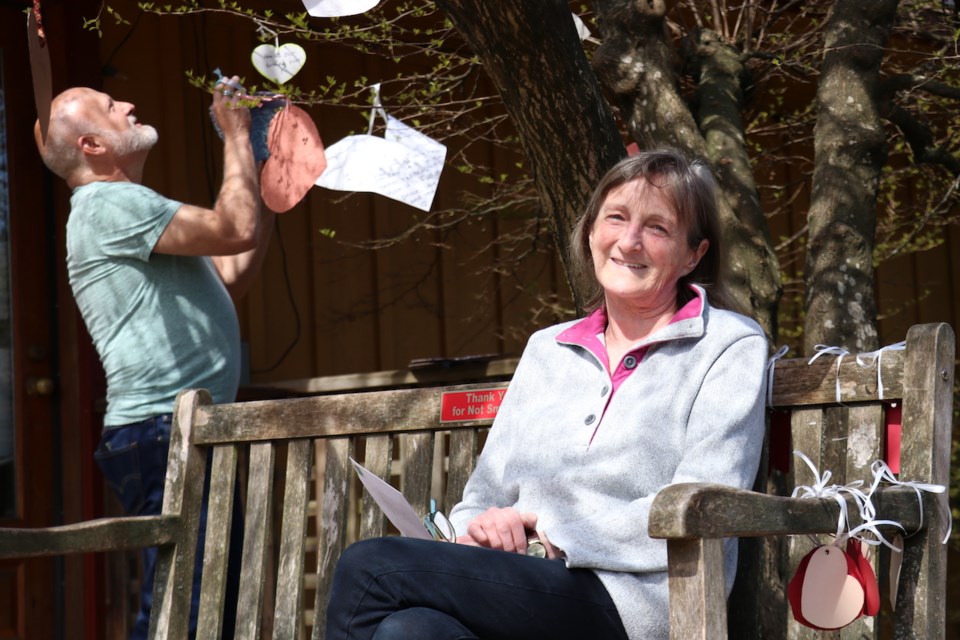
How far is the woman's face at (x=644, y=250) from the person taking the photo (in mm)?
2316


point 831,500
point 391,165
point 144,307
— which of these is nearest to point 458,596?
point 831,500

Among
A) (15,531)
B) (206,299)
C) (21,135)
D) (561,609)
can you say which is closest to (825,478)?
(561,609)

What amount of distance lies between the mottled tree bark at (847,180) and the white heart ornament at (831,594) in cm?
109

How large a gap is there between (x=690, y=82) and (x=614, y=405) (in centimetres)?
199

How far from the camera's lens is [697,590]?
1712 mm

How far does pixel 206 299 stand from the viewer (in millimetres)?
3371

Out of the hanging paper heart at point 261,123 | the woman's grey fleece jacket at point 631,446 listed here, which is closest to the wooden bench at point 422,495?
the woman's grey fleece jacket at point 631,446

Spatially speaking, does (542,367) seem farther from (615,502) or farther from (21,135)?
(21,135)

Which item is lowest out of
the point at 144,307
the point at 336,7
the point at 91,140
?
the point at 144,307

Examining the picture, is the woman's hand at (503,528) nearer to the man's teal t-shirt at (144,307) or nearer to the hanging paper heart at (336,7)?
the hanging paper heart at (336,7)

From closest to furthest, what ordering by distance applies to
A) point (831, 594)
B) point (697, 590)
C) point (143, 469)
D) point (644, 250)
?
point (697, 590) < point (831, 594) < point (644, 250) < point (143, 469)

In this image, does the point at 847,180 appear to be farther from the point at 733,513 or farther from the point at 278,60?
the point at 733,513

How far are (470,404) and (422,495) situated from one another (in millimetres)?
206

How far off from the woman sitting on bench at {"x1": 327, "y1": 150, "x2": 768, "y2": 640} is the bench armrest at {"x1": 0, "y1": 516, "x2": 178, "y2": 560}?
0.74 meters
